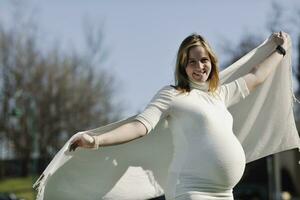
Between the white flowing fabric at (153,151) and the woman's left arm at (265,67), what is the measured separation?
7 centimetres

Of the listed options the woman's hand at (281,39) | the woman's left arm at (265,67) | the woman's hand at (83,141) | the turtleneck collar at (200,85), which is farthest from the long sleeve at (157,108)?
the woman's hand at (281,39)

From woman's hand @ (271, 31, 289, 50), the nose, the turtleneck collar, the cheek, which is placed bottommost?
the turtleneck collar

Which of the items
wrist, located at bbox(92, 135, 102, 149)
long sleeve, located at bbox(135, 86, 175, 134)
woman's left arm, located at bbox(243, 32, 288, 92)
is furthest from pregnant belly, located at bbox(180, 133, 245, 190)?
woman's left arm, located at bbox(243, 32, 288, 92)

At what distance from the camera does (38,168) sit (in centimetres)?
4691

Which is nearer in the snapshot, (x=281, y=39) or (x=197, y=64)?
(x=197, y=64)

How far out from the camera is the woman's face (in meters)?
4.11

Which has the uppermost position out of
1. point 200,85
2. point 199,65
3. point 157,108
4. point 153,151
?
point 199,65

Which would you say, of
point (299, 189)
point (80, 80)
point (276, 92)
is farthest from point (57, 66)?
point (276, 92)

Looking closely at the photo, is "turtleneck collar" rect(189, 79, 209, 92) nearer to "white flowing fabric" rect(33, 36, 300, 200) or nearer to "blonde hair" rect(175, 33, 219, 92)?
"blonde hair" rect(175, 33, 219, 92)

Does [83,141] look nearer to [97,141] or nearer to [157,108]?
[97,141]

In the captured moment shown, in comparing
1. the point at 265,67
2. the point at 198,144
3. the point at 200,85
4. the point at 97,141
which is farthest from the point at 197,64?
the point at 265,67

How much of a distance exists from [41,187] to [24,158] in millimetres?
45721

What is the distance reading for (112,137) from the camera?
3820mm

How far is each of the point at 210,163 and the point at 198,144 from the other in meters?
0.13
